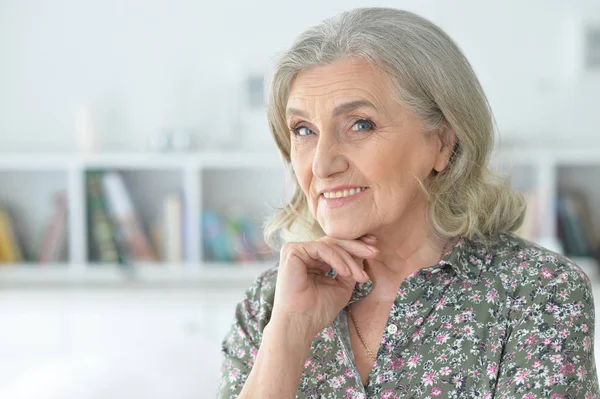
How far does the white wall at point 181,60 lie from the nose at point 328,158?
7.32ft

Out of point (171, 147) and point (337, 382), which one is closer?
point (337, 382)

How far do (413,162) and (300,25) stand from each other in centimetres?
229

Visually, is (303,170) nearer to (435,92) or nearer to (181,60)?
(435,92)

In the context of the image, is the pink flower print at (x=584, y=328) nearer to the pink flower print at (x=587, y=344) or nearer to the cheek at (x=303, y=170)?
the pink flower print at (x=587, y=344)

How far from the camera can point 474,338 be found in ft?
4.81

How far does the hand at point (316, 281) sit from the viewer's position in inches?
60.3

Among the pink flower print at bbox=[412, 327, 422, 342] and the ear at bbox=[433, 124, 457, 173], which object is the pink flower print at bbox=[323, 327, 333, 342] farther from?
the ear at bbox=[433, 124, 457, 173]

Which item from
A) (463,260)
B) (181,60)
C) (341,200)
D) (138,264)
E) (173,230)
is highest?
(181,60)

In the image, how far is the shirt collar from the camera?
153 centimetres

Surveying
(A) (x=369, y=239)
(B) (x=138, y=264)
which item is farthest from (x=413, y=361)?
(B) (x=138, y=264)

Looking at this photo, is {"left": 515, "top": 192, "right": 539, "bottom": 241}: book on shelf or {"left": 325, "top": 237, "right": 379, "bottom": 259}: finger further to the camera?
{"left": 515, "top": 192, "right": 539, "bottom": 241}: book on shelf

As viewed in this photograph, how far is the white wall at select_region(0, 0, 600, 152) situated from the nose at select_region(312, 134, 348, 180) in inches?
87.8

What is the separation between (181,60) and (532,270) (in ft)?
8.45

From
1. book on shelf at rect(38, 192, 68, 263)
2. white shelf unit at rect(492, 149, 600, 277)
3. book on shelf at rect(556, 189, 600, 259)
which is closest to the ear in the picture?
white shelf unit at rect(492, 149, 600, 277)
